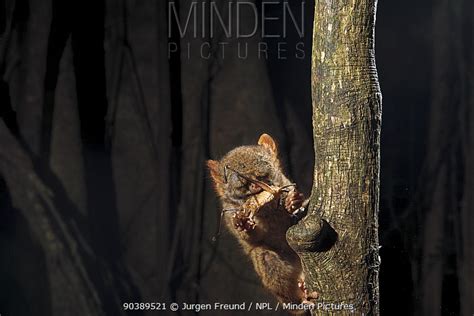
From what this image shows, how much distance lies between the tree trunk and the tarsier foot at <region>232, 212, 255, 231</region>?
257mm

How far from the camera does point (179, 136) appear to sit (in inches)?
102

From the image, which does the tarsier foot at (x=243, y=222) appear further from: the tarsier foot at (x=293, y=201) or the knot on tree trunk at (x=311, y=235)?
the knot on tree trunk at (x=311, y=235)

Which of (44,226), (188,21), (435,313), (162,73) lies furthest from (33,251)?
(435,313)

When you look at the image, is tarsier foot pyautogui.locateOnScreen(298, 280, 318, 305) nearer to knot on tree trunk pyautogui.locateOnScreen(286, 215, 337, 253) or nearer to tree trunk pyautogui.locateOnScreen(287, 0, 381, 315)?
tree trunk pyautogui.locateOnScreen(287, 0, 381, 315)

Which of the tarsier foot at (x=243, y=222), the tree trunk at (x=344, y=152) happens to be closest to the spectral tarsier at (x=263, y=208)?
the tarsier foot at (x=243, y=222)

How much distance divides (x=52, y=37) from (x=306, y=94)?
100cm

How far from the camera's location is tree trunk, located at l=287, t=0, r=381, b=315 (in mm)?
Result: 2328

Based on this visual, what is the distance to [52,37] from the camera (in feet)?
8.54

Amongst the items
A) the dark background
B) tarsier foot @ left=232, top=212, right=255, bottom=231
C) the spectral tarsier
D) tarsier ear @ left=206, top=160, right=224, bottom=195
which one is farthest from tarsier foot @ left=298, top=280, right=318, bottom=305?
tarsier ear @ left=206, top=160, right=224, bottom=195

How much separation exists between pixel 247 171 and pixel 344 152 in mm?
400

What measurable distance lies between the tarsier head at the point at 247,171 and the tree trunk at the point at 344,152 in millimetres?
188

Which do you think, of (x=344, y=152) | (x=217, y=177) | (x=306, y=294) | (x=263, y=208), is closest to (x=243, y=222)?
(x=263, y=208)

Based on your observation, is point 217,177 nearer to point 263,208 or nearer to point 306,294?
point 263,208

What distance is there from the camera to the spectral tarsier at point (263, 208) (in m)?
2.53
